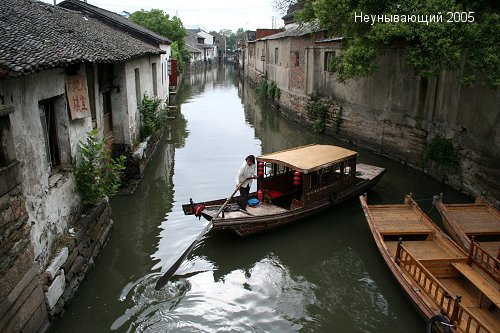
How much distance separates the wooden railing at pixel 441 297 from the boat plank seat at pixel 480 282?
1.48 ft

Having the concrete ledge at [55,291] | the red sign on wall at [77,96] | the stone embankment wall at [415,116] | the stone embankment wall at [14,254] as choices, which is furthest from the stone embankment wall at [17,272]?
the stone embankment wall at [415,116]

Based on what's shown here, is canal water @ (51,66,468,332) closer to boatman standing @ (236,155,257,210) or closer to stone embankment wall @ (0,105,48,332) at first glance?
boatman standing @ (236,155,257,210)

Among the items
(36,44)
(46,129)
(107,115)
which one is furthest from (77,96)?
(107,115)

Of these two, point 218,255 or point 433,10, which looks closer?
point 218,255

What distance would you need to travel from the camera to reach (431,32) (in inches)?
376

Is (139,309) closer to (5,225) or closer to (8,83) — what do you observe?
(5,225)

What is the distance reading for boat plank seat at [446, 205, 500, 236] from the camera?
8.53 metres

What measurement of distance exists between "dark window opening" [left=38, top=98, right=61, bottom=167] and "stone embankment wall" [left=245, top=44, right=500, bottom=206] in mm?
10310

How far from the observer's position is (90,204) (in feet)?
27.1

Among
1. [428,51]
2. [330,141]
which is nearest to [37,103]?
[428,51]

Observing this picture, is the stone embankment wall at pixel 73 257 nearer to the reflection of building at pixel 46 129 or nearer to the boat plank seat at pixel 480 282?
the reflection of building at pixel 46 129

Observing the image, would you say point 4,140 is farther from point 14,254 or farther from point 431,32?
point 431,32

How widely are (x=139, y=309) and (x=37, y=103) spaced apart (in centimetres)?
370

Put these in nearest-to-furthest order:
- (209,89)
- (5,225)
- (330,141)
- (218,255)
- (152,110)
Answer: (5,225) → (218,255) → (152,110) → (330,141) → (209,89)
